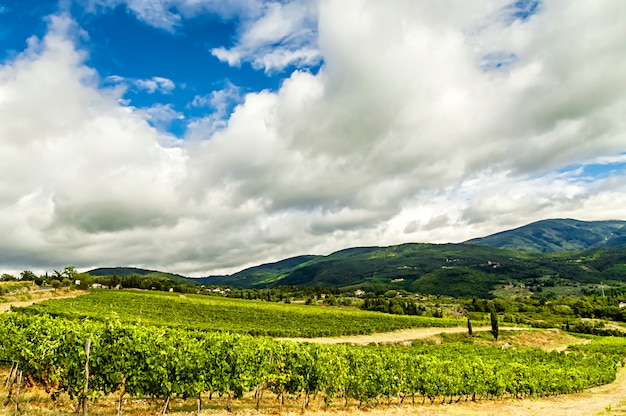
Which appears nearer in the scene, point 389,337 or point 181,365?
point 181,365

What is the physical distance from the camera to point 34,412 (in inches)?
663

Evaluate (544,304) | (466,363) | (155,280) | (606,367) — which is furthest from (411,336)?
(544,304)

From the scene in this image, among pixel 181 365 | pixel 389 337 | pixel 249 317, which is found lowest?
pixel 389 337

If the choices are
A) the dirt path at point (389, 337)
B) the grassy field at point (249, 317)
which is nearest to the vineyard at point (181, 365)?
the dirt path at point (389, 337)

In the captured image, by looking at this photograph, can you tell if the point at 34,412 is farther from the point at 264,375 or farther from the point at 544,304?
the point at 544,304

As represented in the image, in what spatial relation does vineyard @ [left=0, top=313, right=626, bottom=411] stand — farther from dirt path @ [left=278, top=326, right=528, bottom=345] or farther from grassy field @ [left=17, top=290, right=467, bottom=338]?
grassy field @ [left=17, top=290, right=467, bottom=338]

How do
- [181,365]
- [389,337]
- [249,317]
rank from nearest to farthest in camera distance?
1. [181,365]
2. [389,337]
3. [249,317]

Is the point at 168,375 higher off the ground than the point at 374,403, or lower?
higher

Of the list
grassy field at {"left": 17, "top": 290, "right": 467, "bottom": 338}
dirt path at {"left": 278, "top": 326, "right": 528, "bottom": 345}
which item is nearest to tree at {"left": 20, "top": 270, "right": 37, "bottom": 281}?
grassy field at {"left": 17, "top": 290, "right": 467, "bottom": 338}

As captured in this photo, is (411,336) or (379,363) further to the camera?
(411,336)

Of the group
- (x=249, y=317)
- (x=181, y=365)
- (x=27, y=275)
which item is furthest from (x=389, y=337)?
(x=27, y=275)

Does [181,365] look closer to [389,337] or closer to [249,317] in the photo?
[389,337]

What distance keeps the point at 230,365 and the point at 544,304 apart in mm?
223957

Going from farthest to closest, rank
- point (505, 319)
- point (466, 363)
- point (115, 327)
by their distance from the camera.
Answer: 1. point (505, 319)
2. point (466, 363)
3. point (115, 327)
